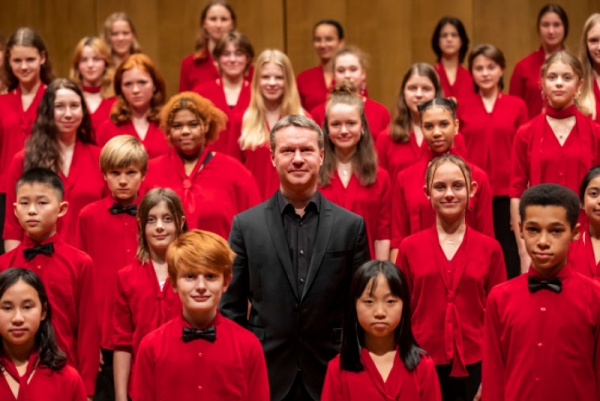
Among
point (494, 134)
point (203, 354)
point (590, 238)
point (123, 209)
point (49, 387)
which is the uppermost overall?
point (494, 134)

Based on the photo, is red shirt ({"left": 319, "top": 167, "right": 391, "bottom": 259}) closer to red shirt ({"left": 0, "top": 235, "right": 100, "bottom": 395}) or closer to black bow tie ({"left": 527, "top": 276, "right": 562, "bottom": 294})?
red shirt ({"left": 0, "top": 235, "right": 100, "bottom": 395})

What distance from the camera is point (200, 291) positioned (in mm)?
3018

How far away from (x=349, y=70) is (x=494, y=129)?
0.83 meters

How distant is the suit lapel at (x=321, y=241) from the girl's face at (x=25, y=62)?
8.46 feet

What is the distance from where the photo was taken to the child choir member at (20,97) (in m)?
5.15

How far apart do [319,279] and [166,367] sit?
0.54 meters

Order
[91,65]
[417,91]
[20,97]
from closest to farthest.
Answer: [417,91] < [20,97] < [91,65]

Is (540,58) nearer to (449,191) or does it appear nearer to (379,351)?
(449,191)

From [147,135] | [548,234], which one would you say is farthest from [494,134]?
[548,234]

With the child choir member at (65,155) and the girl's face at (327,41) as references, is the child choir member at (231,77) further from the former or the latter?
the child choir member at (65,155)

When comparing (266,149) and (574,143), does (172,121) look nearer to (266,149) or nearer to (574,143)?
(266,149)

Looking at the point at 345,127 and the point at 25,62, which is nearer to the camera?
the point at 345,127

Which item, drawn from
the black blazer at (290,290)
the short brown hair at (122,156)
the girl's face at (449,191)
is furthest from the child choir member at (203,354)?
the short brown hair at (122,156)

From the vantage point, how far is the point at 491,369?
306 centimetres
